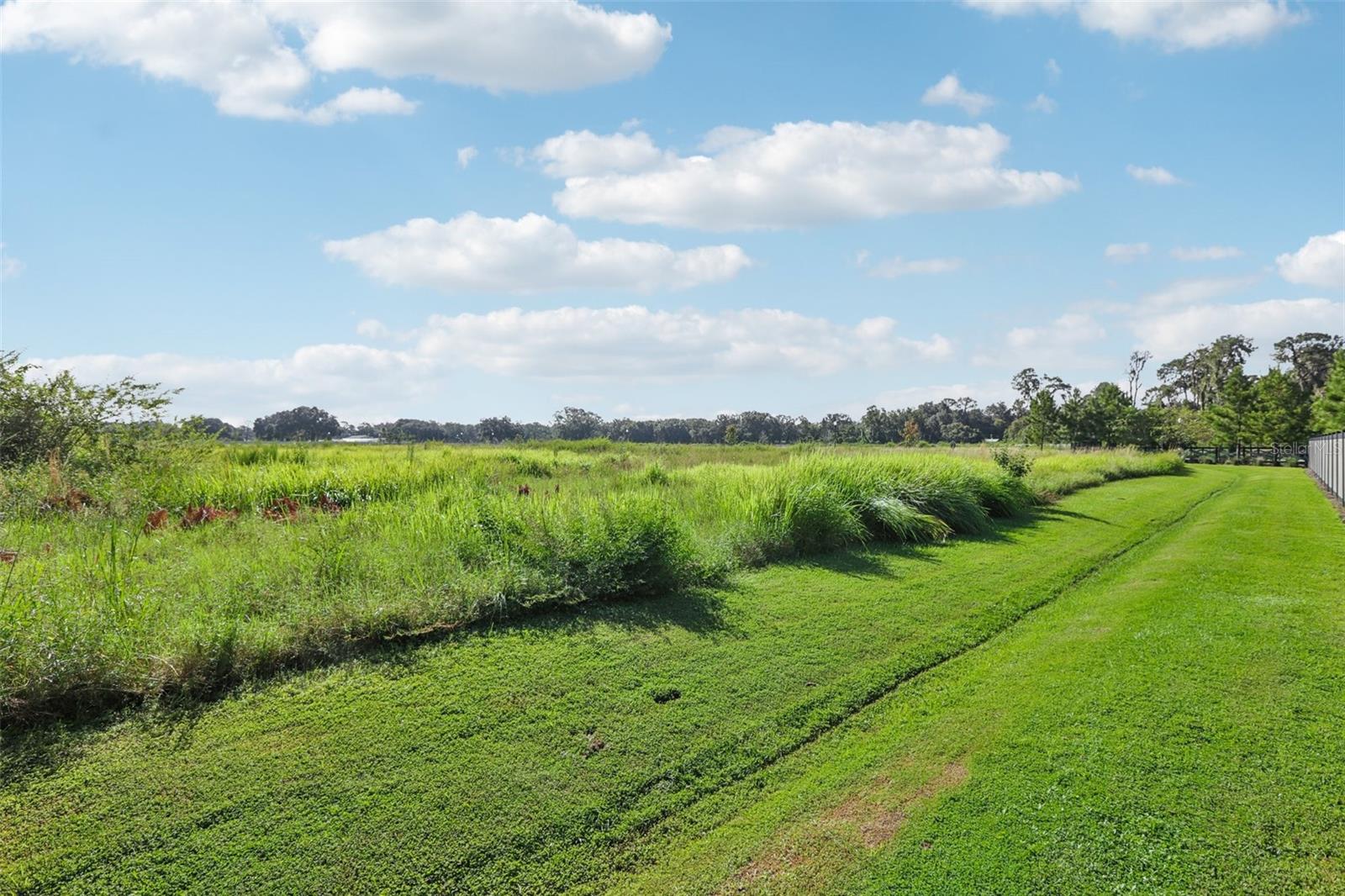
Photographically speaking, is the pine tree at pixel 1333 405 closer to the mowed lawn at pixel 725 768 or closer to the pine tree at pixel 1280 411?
the pine tree at pixel 1280 411

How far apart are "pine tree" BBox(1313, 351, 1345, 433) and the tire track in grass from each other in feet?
135

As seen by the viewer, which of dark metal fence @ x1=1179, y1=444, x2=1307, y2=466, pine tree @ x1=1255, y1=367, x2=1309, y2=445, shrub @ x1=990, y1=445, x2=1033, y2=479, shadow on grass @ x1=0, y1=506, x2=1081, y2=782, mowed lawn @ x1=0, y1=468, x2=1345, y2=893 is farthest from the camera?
pine tree @ x1=1255, y1=367, x2=1309, y2=445

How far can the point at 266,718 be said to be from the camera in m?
3.46

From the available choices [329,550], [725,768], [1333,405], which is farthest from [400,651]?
[1333,405]

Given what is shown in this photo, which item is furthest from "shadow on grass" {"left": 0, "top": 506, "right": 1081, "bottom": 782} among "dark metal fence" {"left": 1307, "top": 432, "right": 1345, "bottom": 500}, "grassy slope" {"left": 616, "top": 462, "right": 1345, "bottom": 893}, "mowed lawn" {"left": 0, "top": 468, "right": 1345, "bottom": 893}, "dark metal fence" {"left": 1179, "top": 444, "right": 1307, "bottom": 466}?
"dark metal fence" {"left": 1179, "top": 444, "right": 1307, "bottom": 466}

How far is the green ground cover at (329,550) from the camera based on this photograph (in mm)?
3656

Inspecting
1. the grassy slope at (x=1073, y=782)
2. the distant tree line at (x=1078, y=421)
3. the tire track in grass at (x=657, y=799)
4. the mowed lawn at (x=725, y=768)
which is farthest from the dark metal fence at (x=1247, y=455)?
the tire track in grass at (x=657, y=799)

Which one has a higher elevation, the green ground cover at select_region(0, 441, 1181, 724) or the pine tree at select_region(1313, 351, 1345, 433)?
the pine tree at select_region(1313, 351, 1345, 433)

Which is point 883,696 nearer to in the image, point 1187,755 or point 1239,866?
point 1187,755

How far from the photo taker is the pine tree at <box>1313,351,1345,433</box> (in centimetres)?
3331

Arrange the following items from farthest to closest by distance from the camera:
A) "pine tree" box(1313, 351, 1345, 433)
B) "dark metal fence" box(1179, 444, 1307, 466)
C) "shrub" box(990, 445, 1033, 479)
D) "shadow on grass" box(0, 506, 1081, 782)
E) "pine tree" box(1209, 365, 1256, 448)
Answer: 1. "pine tree" box(1209, 365, 1256, 448)
2. "dark metal fence" box(1179, 444, 1307, 466)
3. "pine tree" box(1313, 351, 1345, 433)
4. "shrub" box(990, 445, 1033, 479)
5. "shadow on grass" box(0, 506, 1081, 782)

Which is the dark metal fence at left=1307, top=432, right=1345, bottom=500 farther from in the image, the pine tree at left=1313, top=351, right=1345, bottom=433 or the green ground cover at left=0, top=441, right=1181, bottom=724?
the green ground cover at left=0, top=441, right=1181, bottom=724

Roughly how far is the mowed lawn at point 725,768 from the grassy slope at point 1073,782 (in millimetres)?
14

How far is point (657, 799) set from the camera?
3.13 m
